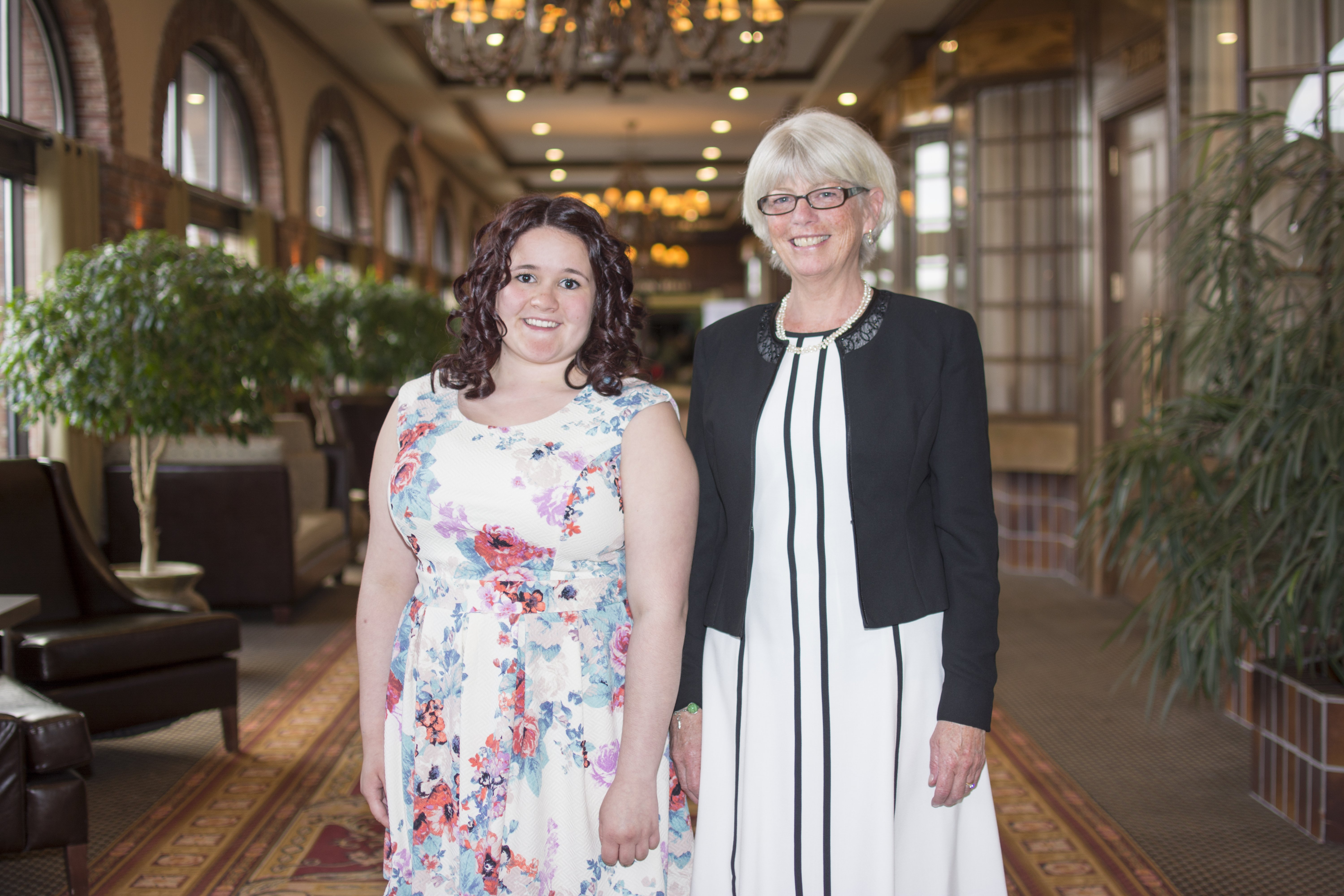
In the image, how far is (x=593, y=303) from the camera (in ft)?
5.03

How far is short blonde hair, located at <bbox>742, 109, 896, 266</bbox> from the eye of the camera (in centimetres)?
150

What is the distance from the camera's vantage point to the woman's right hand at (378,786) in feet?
5.05

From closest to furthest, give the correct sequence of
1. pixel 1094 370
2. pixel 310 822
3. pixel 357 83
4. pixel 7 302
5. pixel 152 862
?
pixel 152 862, pixel 310 822, pixel 7 302, pixel 1094 370, pixel 357 83

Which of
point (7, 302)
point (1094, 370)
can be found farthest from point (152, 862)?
point (1094, 370)

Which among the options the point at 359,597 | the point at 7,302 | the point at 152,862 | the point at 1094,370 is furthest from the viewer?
the point at 1094,370

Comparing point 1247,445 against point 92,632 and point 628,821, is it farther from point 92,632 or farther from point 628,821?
point 92,632

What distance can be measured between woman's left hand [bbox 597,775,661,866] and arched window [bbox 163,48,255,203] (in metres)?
6.17

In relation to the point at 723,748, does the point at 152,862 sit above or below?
below

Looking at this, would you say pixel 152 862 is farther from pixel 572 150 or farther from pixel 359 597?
pixel 572 150

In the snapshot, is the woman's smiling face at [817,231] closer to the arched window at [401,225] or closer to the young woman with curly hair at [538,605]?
the young woman with curly hair at [538,605]

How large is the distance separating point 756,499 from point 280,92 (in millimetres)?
7760

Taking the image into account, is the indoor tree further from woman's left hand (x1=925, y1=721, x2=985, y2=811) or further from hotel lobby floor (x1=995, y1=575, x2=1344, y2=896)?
woman's left hand (x1=925, y1=721, x2=985, y2=811)

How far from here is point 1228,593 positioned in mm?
2814

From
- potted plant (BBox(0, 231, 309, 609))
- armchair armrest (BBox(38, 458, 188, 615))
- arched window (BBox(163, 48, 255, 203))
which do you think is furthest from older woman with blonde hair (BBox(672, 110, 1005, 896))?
arched window (BBox(163, 48, 255, 203))
